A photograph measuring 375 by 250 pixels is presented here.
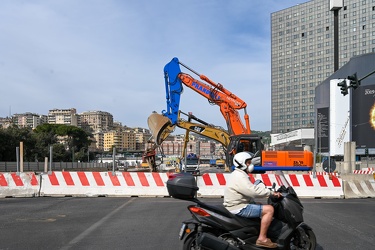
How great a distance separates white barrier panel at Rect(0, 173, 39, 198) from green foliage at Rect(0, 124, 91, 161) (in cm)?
5217

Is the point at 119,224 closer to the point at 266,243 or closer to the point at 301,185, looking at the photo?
the point at 266,243

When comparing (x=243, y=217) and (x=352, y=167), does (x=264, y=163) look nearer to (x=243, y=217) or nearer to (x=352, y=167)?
(x=352, y=167)

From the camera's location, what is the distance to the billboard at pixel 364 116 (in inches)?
2331

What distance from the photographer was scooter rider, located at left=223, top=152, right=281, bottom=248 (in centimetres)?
599

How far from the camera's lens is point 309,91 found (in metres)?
128

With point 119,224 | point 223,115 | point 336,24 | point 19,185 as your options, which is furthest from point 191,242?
point 336,24

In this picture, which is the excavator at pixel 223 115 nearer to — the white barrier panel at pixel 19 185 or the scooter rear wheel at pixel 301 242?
the white barrier panel at pixel 19 185

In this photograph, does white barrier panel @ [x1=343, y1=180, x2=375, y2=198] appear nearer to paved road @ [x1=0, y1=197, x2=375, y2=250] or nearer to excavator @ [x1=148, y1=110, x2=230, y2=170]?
paved road @ [x1=0, y1=197, x2=375, y2=250]

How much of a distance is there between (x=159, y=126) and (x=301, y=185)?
11724 millimetres

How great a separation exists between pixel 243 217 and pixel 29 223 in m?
5.83

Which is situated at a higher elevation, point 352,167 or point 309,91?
point 309,91

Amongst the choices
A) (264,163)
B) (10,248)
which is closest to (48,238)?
(10,248)

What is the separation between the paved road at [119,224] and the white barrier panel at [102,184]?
1.83m

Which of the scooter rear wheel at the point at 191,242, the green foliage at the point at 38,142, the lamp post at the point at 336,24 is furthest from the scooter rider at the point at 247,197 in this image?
the lamp post at the point at 336,24
